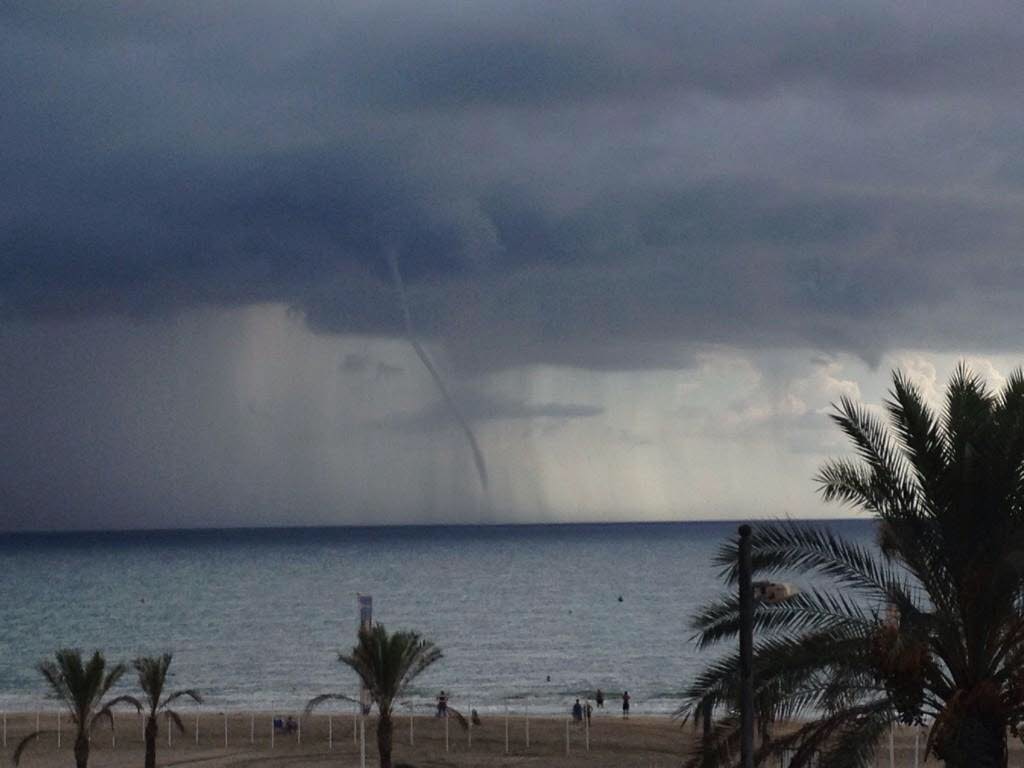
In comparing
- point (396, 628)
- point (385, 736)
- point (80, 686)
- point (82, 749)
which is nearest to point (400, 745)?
point (385, 736)

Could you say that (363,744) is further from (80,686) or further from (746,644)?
Result: (746,644)

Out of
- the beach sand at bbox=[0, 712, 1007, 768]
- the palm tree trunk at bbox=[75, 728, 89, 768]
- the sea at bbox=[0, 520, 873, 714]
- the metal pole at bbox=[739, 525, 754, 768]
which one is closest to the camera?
the metal pole at bbox=[739, 525, 754, 768]

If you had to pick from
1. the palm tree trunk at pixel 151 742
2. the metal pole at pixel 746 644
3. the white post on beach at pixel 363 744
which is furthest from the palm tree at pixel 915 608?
the palm tree trunk at pixel 151 742

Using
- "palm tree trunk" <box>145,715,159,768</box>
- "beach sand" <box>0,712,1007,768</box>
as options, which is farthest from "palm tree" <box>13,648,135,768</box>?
"beach sand" <box>0,712,1007,768</box>

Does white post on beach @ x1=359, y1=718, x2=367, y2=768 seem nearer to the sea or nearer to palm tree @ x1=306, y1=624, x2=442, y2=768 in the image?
palm tree @ x1=306, y1=624, x2=442, y2=768

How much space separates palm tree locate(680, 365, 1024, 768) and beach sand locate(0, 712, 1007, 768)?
2817 centimetres

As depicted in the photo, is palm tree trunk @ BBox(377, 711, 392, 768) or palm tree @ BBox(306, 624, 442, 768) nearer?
palm tree @ BBox(306, 624, 442, 768)

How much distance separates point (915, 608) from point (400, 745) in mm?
39457

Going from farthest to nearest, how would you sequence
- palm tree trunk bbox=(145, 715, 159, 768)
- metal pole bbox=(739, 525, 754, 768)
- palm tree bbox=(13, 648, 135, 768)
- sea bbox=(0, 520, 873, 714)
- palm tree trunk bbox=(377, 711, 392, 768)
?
sea bbox=(0, 520, 873, 714)
palm tree trunk bbox=(145, 715, 159, 768)
palm tree bbox=(13, 648, 135, 768)
palm tree trunk bbox=(377, 711, 392, 768)
metal pole bbox=(739, 525, 754, 768)

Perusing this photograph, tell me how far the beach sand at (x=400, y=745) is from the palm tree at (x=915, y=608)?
28173mm

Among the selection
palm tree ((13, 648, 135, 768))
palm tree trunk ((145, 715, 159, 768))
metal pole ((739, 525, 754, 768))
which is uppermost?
metal pole ((739, 525, 754, 768))

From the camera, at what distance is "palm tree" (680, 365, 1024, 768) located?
718 inches

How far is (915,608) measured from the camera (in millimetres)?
18703

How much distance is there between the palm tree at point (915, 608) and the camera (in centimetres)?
1823
